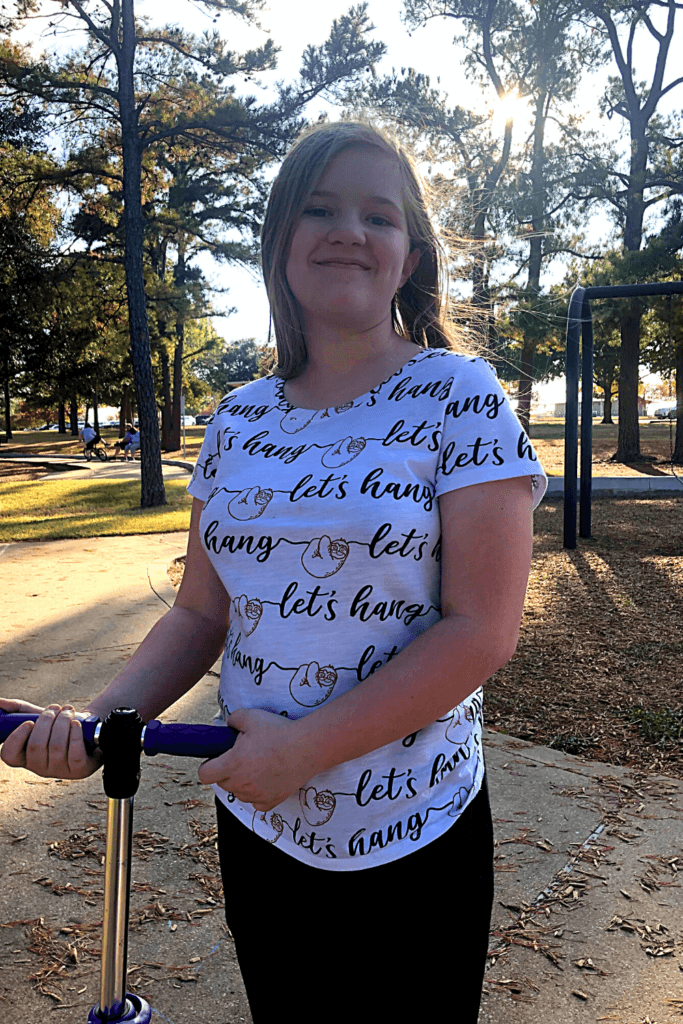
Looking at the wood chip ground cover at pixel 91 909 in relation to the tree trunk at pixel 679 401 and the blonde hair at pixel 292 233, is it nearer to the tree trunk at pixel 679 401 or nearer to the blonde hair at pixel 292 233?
the blonde hair at pixel 292 233

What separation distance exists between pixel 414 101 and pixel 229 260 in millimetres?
5629

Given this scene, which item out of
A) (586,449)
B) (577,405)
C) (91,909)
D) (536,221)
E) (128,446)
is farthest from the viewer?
(128,446)

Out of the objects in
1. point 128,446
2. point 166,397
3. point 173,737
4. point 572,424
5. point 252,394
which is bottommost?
point 128,446

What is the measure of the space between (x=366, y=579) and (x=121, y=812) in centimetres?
46

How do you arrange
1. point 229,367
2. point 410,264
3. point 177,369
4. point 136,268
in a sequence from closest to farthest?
point 410,264
point 136,268
point 177,369
point 229,367

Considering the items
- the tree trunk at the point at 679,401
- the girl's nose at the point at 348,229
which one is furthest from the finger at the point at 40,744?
the tree trunk at the point at 679,401

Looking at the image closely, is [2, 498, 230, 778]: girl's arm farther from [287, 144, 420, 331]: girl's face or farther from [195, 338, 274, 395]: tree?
[195, 338, 274, 395]: tree

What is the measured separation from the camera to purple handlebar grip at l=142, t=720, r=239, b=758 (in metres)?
1.08

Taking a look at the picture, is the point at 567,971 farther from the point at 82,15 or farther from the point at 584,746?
the point at 82,15

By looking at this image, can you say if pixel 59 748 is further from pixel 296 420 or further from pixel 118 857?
pixel 296 420

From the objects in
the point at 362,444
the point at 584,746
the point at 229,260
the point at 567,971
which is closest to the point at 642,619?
the point at 584,746

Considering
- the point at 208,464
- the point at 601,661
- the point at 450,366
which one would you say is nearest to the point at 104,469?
the point at 601,661

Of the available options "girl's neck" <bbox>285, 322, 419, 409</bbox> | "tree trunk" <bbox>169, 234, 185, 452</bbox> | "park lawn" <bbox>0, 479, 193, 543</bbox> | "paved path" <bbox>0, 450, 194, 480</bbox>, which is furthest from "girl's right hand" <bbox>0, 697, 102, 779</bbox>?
"tree trunk" <bbox>169, 234, 185, 452</bbox>

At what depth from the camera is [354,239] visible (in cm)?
138
